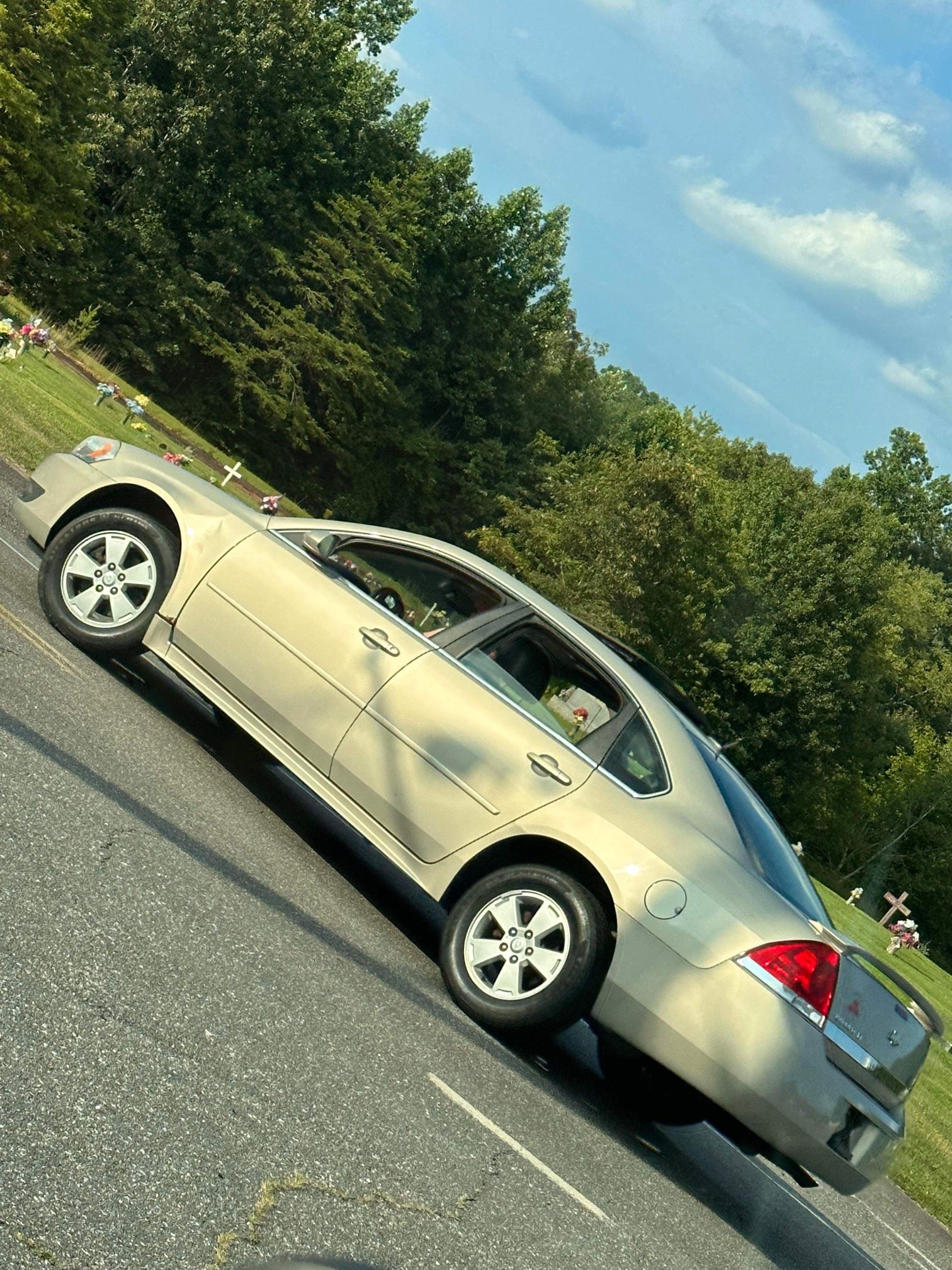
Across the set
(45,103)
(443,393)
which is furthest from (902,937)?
(443,393)

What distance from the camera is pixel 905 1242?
25.6ft

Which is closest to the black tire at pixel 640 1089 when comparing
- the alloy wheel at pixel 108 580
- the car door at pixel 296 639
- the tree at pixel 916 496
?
the car door at pixel 296 639

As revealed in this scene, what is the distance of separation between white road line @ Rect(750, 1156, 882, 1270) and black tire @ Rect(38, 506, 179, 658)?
4356 mm

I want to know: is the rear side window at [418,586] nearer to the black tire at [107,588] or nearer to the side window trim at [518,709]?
the side window trim at [518,709]

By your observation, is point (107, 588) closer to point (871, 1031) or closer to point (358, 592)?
point (358, 592)

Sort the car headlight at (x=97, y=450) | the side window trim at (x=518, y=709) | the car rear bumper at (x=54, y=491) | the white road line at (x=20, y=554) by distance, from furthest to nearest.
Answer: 1. the white road line at (x=20, y=554)
2. the car headlight at (x=97, y=450)
3. the car rear bumper at (x=54, y=491)
4. the side window trim at (x=518, y=709)

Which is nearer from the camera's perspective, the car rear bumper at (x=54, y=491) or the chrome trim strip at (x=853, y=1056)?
the chrome trim strip at (x=853, y=1056)

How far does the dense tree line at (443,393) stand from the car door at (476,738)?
4273 cm

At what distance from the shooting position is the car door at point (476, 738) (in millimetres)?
6746

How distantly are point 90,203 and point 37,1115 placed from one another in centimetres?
5935

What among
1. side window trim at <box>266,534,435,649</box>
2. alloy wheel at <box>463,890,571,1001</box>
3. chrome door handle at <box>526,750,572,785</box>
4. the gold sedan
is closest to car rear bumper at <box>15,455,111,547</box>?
the gold sedan

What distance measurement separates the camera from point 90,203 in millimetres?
58344

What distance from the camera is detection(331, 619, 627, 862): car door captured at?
675cm

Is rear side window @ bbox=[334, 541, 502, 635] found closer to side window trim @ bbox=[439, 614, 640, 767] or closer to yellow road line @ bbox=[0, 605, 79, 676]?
side window trim @ bbox=[439, 614, 640, 767]
